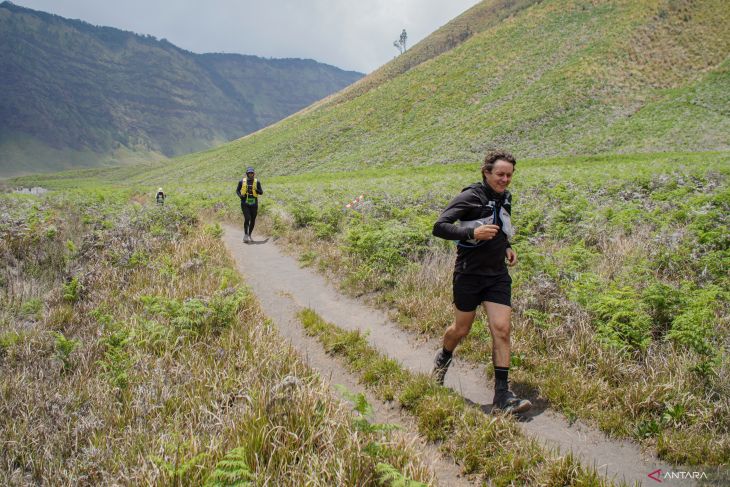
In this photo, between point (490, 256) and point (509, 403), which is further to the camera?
point (490, 256)

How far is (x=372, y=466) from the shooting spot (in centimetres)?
321

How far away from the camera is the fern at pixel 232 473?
2830 mm

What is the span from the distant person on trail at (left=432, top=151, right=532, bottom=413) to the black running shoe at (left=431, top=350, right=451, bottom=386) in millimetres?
659

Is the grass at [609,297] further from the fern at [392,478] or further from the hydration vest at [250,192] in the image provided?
the hydration vest at [250,192]

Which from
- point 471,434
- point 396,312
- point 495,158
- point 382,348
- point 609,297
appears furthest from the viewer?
point 396,312

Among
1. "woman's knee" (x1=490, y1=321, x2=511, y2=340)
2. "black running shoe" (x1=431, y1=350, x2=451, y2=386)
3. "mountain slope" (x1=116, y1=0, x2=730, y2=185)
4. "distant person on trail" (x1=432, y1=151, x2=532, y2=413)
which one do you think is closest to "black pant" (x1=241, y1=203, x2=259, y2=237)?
"black running shoe" (x1=431, y1=350, x2=451, y2=386)

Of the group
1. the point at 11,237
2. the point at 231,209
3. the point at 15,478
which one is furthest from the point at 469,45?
the point at 15,478

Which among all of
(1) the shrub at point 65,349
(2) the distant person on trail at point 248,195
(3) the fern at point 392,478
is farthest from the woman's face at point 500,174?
(2) the distant person on trail at point 248,195

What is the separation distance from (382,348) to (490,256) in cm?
247

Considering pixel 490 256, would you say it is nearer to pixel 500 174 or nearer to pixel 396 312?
pixel 500 174

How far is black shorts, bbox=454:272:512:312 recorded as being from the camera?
4.59 meters

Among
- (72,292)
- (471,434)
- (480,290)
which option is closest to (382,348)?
(480,290)

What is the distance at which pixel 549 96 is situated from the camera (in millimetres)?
48469

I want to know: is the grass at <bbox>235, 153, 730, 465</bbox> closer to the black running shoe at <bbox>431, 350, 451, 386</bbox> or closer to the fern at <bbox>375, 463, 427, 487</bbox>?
the black running shoe at <bbox>431, 350, 451, 386</bbox>
